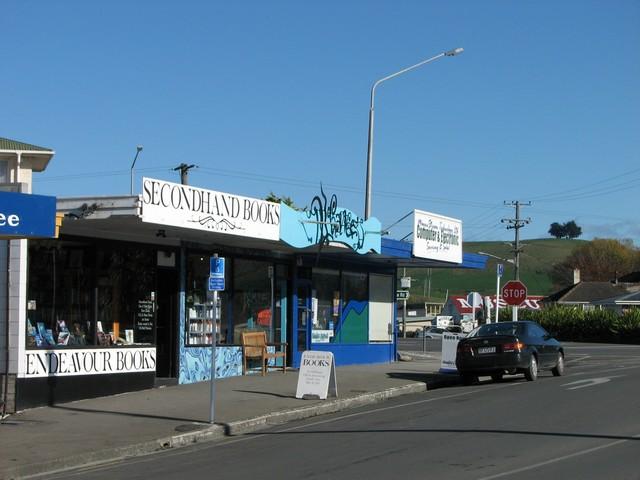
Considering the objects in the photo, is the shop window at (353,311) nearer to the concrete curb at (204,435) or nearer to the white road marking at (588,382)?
the concrete curb at (204,435)

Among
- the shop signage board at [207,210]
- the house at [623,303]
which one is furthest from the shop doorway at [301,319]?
the house at [623,303]

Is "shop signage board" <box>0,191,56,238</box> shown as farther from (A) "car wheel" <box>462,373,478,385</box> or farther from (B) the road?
(A) "car wheel" <box>462,373,478,385</box>

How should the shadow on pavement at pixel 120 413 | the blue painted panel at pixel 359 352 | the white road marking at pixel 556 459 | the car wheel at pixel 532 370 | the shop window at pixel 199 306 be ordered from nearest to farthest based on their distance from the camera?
1. the white road marking at pixel 556 459
2. the shadow on pavement at pixel 120 413
3. the shop window at pixel 199 306
4. the car wheel at pixel 532 370
5. the blue painted panel at pixel 359 352

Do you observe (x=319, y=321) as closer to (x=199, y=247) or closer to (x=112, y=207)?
(x=199, y=247)

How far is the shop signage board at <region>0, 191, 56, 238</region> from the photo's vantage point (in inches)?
458

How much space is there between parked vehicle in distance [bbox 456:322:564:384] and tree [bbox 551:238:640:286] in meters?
105

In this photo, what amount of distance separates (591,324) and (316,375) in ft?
144

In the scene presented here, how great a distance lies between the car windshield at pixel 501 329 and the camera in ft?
67.8

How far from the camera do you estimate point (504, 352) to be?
788 inches

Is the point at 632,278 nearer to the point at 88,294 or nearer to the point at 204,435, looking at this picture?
the point at 88,294

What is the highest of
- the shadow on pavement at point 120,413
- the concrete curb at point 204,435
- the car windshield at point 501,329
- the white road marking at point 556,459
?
the car windshield at point 501,329

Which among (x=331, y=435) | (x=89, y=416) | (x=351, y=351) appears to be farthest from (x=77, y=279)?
(x=351, y=351)

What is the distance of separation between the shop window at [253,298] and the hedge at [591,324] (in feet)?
123

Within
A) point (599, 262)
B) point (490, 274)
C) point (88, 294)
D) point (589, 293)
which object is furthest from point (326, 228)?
point (599, 262)
